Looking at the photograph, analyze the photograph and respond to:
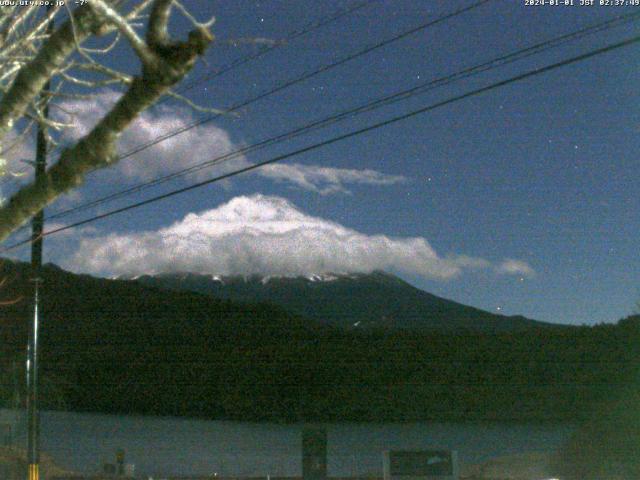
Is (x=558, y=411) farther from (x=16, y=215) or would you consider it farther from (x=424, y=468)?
(x=16, y=215)

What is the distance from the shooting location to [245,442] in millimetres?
26531

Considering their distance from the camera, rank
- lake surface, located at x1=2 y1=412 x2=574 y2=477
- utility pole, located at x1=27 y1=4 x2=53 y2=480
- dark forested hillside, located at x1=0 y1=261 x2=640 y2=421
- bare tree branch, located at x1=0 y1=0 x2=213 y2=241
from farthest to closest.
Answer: dark forested hillside, located at x1=0 y1=261 x2=640 y2=421
lake surface, located at x1=2 y1=412 x2=574 y2=477
utility pole, located at x1=27 y1=4 x2=53 y2=480
bare tree branch, located at x1=0 y1=0 x2=213 y2=241

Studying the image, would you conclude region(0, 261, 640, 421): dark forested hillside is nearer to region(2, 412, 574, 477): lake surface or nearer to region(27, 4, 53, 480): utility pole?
region(2, 412, 574, 477): lake surface

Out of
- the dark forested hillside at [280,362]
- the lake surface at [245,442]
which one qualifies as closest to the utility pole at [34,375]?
the lake surface at [245,442]

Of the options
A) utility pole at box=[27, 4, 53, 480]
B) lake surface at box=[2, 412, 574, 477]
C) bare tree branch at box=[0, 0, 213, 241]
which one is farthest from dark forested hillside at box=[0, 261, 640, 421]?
bare tree branch at box=[0, 0, 213, 241]

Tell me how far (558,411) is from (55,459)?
15.6 meters

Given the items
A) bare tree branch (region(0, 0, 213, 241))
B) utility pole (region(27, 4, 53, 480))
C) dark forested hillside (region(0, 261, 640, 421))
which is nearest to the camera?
bare tree branch (region(0, 0, 213, 241))

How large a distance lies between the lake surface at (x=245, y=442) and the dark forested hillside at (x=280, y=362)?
71 cm

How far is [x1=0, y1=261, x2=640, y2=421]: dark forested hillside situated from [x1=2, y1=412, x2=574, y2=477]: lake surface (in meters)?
0.71

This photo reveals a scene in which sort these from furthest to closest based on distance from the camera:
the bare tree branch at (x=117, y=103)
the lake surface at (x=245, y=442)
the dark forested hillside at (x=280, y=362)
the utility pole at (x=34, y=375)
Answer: the dark forested hillside at (x=280, y=362) < the lake surface at (x=245, y=442) < the utility pole at (x=34, y=375) < the bare tree branch at (x=117, y=103)

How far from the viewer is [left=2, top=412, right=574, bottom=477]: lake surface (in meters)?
24.1

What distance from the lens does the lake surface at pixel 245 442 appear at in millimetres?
24125

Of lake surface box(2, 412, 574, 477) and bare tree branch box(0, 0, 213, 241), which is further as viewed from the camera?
lake surface box(2, 412, 574, 477)

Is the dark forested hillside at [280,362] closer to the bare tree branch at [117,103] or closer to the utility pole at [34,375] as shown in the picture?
the utility pole at [34,375]
